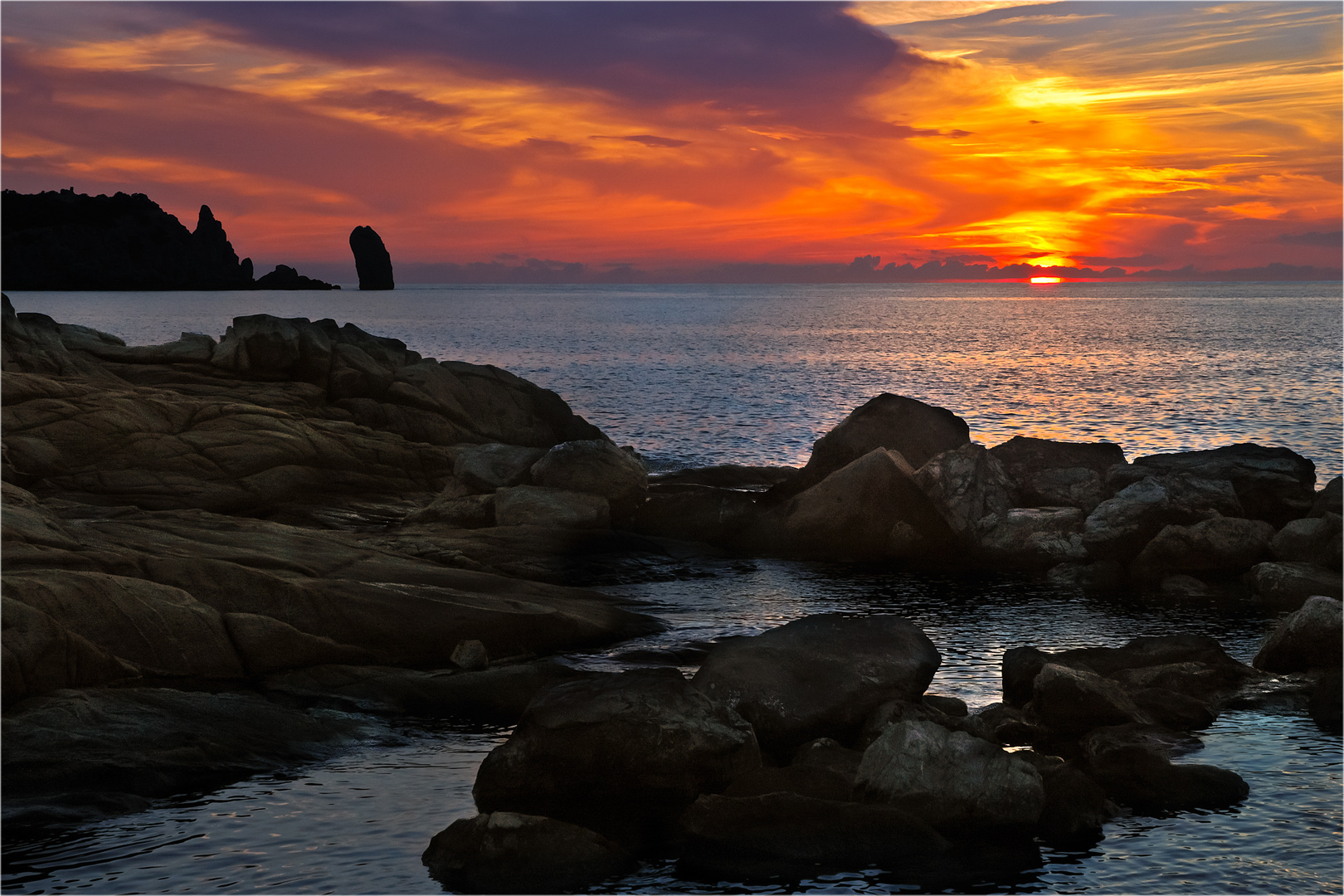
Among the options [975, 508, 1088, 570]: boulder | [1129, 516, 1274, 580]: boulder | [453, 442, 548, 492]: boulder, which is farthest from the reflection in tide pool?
[453, 442, 548, 492]: boulder

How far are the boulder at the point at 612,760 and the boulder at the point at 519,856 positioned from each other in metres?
1.34

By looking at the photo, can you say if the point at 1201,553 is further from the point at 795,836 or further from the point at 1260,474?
the point at 795,836

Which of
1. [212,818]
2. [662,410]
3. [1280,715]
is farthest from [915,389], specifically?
[212,818]

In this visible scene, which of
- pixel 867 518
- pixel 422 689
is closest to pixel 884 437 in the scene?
pixel 867 518

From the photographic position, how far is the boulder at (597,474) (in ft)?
102

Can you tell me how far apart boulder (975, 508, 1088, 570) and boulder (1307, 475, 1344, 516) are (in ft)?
17.6

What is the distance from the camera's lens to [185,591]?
17984mm

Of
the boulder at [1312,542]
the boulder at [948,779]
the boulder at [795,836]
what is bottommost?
the boulder at [795,836]

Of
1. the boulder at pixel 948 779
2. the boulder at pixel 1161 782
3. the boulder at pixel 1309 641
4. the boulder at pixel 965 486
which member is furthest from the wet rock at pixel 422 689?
the boulder at pixel 965 486

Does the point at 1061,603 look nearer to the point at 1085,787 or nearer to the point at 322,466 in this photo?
the point at 1085,787

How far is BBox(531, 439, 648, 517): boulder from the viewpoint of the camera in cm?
3122

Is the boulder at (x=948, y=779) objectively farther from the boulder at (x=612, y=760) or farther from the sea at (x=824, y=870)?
the boulder at (x=612, y=760)

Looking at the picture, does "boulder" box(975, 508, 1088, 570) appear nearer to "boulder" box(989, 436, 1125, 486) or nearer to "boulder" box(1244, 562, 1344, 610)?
"boulder" box(989, 436, 1125, 486)

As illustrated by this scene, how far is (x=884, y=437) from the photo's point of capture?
33.3 m
